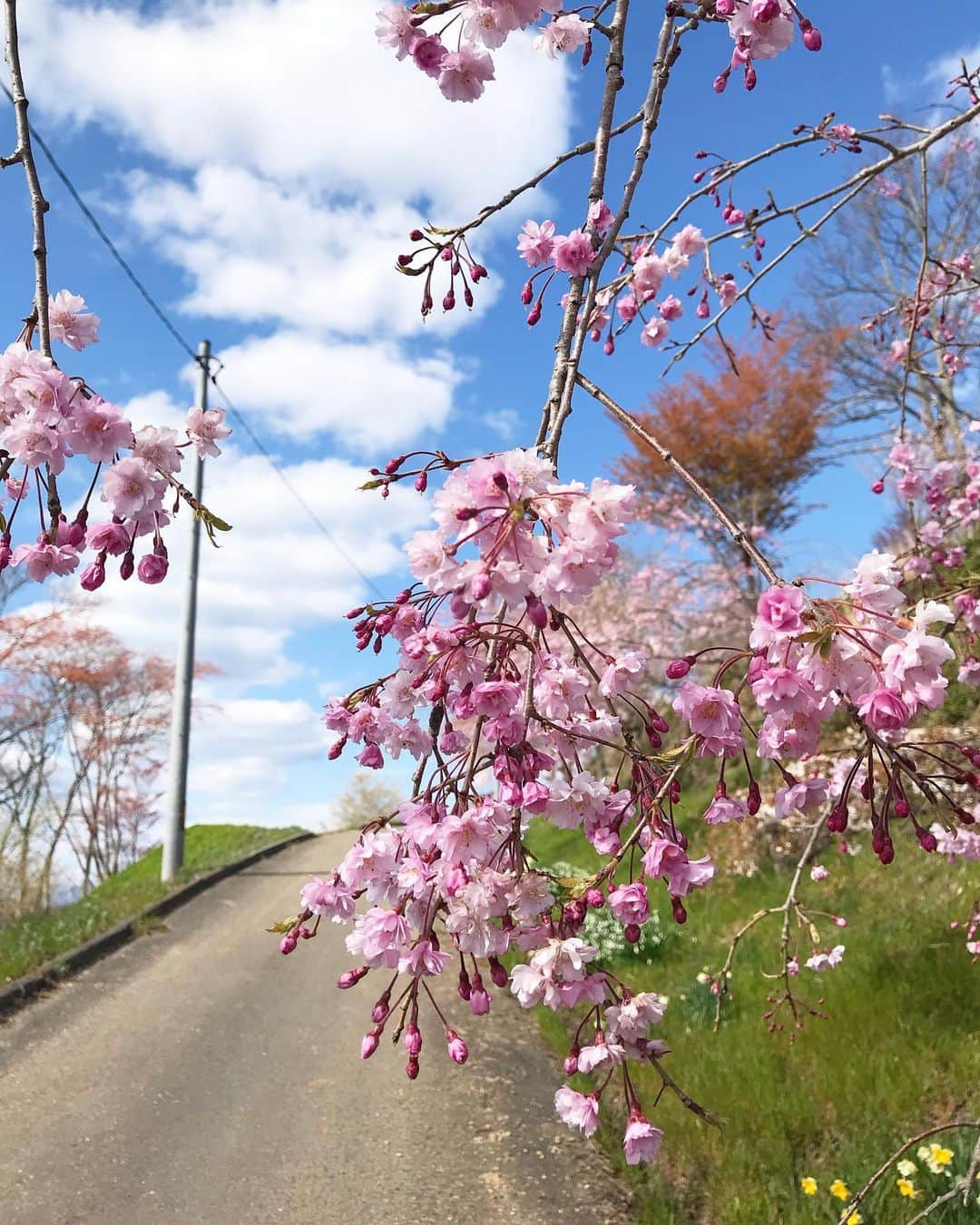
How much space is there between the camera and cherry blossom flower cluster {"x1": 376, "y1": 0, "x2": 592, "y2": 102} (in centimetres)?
142

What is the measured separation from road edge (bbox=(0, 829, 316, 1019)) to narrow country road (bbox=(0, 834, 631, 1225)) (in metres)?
0.12

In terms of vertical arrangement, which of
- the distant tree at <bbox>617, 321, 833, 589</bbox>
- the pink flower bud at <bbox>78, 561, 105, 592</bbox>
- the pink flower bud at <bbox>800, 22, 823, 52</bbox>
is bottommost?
the pink flower bud at <bbox>78, 561, 105, 592</bbox>

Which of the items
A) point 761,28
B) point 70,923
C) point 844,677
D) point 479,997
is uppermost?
point 761,28

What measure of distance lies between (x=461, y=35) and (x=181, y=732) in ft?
27.2

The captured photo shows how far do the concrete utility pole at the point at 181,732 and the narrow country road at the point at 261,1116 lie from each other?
9.34ft

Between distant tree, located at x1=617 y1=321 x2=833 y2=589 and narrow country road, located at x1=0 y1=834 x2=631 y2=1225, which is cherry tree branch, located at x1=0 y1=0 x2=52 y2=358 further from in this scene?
distant tree, located at x1=617 y1=321 x2=833 y2=589

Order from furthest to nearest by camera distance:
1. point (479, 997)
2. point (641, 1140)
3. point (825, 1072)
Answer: point (825, 1072) < point (641, 1140) < point (479, 997)

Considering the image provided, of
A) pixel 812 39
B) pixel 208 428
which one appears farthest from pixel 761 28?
pixel 208 428

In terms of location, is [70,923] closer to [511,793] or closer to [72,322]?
[72,322]

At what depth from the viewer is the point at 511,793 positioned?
1.15 m

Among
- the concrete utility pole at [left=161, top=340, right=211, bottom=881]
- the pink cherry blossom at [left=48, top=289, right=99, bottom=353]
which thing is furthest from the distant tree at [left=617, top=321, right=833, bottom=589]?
the pink cherry blossom at [left=48, top=289, right=99, bottom=353]

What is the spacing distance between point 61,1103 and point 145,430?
3.85m

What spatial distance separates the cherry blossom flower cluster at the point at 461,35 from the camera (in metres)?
1.42

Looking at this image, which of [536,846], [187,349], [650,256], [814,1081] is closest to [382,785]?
[536,846]
